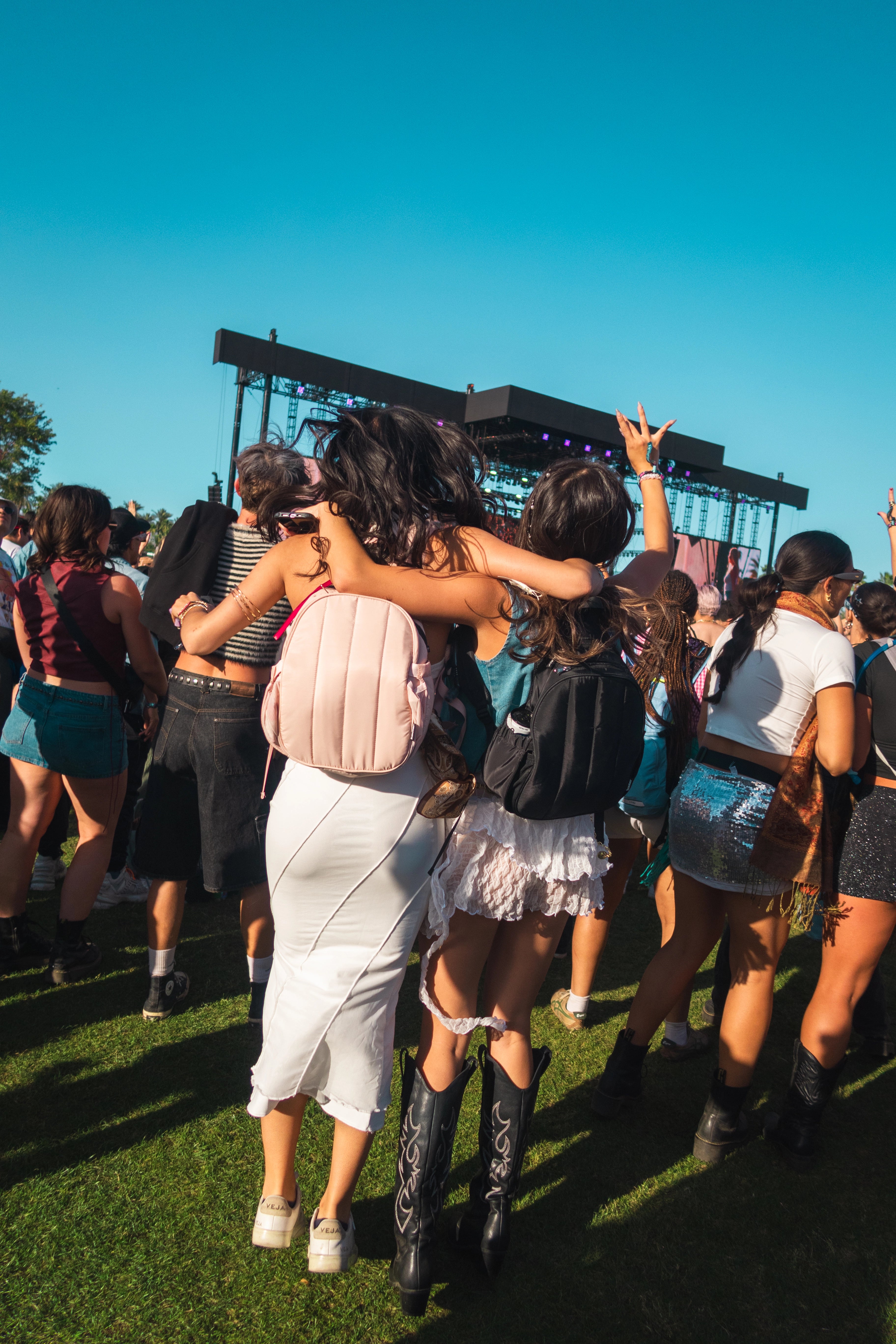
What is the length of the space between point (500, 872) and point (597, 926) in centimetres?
164

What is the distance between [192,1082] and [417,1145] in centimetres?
110

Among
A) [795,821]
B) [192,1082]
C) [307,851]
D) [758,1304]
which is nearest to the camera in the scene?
[307,851]

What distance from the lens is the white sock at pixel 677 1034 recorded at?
3.34 meters

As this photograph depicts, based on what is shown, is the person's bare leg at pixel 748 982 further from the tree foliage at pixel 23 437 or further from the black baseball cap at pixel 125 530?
the tree foliage at pixel 23 437

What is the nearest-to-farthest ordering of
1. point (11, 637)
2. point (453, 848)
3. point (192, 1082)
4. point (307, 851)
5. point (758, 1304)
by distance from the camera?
1. point (307, 851)
2. point (453, 848)
3. point (758, 1304)
4. point (192, 1082)
5. point (11, 637)

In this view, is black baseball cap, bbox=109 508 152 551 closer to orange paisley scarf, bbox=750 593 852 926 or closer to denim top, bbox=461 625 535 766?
denim top, bbox=461 625 535 766

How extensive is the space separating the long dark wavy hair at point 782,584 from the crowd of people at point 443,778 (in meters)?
0.01

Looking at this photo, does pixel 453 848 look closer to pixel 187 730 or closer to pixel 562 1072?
pixel 187 730

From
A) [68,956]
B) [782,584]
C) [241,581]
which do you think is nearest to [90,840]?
[68,956]

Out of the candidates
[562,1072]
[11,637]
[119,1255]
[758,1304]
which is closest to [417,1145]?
[119,1255]

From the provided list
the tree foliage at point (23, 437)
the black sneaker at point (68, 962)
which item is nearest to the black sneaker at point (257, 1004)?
the black sneaker at point (68, 962)

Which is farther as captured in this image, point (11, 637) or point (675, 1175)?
point (11, 637)

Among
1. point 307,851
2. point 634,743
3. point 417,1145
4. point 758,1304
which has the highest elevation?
point 634,743

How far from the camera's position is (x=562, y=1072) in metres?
3.08
